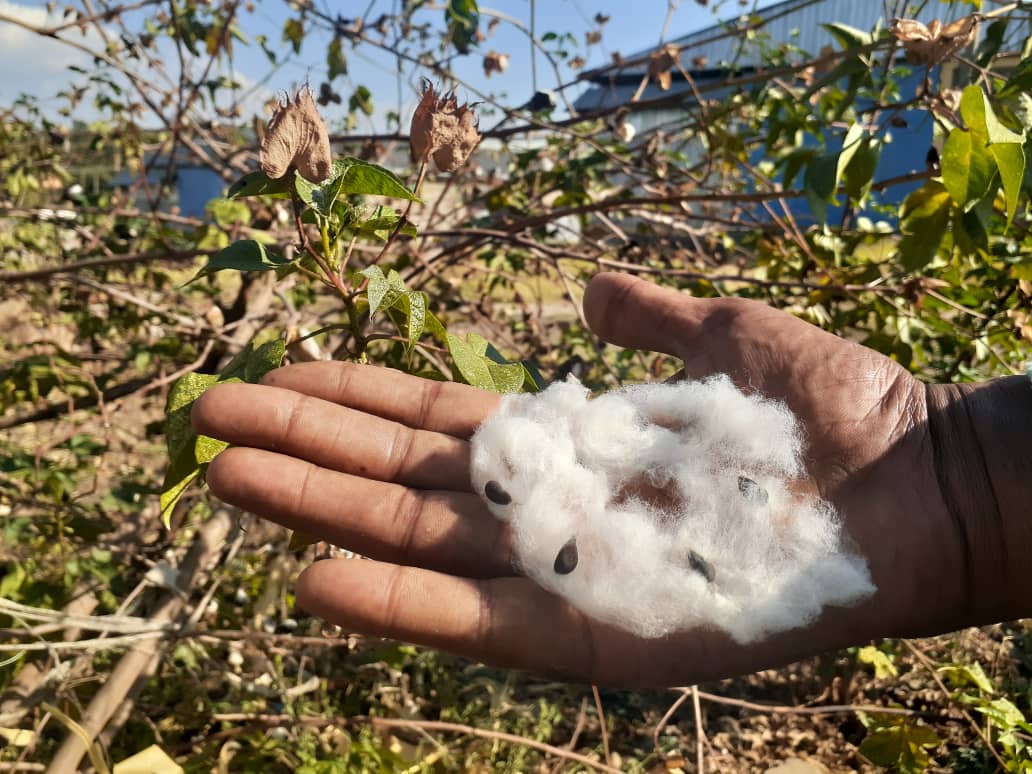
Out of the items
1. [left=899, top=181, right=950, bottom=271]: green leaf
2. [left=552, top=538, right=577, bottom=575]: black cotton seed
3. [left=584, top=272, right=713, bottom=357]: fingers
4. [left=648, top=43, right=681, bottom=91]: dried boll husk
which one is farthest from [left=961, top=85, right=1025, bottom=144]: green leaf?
[left=648, top=43, right=681, bottom=91]: dried boll husk

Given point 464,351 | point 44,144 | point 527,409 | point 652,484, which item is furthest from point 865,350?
point 44,144

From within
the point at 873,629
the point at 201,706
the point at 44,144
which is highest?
the point at 44,144

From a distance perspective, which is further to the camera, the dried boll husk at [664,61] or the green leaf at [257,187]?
the dried boll husk at [664,61]

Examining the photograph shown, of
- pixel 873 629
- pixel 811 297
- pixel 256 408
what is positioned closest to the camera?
pixel 256 408

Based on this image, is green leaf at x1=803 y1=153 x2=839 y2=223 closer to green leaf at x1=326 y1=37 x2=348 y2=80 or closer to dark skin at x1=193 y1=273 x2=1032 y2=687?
dark skin at x1=193 y1=273 x2=1032 y2=687

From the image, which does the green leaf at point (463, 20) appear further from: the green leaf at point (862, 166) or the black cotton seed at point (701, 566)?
the black cotton seed at point (701, 566)

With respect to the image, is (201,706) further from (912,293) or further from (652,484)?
(912,293)

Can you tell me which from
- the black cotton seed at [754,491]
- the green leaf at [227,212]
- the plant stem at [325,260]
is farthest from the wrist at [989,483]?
the green leaf at [227,212]
